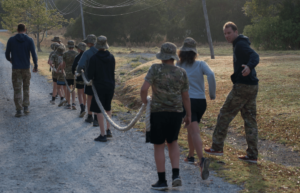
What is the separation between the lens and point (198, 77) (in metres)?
4.78

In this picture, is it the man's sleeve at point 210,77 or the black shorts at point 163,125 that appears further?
the man's sleeve at point 210,77

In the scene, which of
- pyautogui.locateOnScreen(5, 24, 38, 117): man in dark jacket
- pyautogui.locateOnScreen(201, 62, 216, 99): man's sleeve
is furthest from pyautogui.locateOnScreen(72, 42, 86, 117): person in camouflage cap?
pyautogui.locateOnScreen(201, 62, 216, 99): man's sleeve

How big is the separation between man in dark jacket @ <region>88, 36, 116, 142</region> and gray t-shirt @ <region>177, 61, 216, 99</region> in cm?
212

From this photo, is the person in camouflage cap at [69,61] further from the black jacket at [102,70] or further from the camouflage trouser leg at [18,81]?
the black jacket at [102,70]

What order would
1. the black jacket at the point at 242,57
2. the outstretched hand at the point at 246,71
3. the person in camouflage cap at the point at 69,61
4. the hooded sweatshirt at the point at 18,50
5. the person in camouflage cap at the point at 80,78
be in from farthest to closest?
the person in camouflage cap at the point at 69,61 < the hooded sweatshirt at the point at 18,50 < the person in camouflage cap at the point at 80,78 < the black jacket at the point at 242,57 < the outstretched hand at the point at 246,71

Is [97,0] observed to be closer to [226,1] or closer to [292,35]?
[226,1]

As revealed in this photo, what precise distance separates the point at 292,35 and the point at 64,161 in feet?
91.9

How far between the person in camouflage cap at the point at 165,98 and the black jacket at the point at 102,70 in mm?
2430

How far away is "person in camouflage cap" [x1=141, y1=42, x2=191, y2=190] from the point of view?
4039mm

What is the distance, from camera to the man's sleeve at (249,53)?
489 centimetres

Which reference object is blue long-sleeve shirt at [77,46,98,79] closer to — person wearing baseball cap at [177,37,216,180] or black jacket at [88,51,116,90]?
black jacket at [88,51,116,90]

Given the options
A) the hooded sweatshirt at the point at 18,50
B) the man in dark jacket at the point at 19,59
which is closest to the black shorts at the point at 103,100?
the man in dark jacket at the point at 19,59

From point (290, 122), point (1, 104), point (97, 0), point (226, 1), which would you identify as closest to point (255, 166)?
point (290, 122)

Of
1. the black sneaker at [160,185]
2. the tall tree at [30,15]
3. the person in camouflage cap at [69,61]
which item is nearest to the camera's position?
the black sneaker at [160,185]
